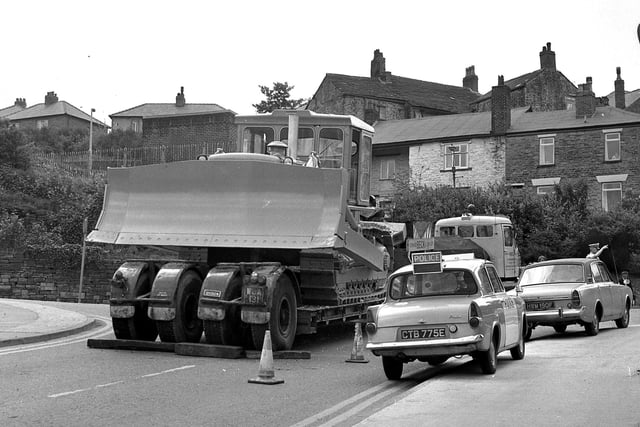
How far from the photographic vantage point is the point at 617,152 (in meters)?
44.2

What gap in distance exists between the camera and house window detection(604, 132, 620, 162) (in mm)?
44219

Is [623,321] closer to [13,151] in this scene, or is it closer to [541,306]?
[541,306]

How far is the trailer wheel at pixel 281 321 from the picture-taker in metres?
12.5

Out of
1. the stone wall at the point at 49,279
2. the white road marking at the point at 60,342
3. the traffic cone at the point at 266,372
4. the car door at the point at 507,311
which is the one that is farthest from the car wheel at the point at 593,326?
the stone wall at the point at 49,279

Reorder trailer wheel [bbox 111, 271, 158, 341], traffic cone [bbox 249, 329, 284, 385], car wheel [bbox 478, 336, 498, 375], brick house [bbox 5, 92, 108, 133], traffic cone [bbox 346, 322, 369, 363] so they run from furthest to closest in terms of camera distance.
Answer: brick house [bbox 5, 92, 108, 133]
trailer wheel [bbox 111, 271, 158, 341]
traffic cone [bbox 346, 322, 369, 363]
car wheel [bbox 478, 336, 498, 375]
traffic cone [bbox 249, 329, 284, 385]

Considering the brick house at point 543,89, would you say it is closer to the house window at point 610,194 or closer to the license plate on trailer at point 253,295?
the house window at point 610,194

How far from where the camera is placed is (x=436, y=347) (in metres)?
10.4

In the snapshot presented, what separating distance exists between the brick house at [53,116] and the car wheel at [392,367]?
84.1 metres

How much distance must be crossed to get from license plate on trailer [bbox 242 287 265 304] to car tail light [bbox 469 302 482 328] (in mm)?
3297

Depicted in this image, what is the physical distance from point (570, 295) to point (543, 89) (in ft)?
162

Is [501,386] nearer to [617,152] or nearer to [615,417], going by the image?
[615,417]

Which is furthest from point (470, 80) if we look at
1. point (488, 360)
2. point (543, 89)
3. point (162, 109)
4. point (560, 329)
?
point (488, 360)

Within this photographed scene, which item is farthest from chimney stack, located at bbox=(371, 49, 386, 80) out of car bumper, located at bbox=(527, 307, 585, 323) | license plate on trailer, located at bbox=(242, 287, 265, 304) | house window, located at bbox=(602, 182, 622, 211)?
license plate on trailer, located at bbox=(242, 287, 265, 304)

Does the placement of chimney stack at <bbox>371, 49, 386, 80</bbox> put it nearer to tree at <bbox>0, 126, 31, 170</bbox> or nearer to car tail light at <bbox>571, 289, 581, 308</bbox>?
tree at <bbox>0, 126, 31, 170</bbox>
